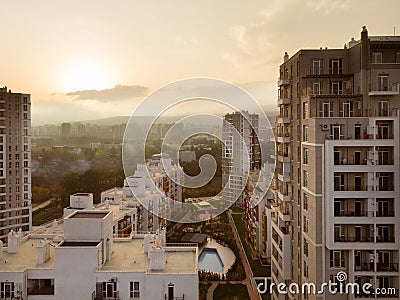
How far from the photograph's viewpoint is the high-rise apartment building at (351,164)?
4.59 meters

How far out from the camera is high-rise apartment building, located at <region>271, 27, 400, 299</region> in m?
4.59

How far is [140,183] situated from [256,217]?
319 cm

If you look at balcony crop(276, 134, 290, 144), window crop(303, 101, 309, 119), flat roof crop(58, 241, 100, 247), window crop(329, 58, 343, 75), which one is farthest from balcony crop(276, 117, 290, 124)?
flat roof crop(58, 241, 100, 247)

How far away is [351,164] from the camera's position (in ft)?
15.2

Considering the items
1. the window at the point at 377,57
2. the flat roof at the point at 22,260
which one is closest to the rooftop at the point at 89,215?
the flat roof at the point at 22,260

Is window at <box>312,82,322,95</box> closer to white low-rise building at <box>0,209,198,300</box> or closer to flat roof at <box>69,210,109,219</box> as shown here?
white low-rise building at <box>0,209,198,300</box>

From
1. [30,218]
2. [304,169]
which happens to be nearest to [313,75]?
[304,169]

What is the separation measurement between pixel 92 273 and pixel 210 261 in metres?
5.42

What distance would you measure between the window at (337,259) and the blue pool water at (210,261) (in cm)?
429

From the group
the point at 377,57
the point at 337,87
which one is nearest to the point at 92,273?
the point at 337,87

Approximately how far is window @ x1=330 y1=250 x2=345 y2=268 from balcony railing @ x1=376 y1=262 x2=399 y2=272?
0.38m

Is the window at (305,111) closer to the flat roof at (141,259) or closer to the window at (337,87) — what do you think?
the window at (337,87)

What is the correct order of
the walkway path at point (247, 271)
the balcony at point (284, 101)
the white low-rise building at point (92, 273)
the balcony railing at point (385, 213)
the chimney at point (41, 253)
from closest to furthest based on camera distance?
1. the white low-rise building at point (92, 273)
2. the balcony railing at point (385, 213)
3. the chimney at point (41, 253)
4. the balcony at point (284, 101)
5. the walkway path at point (247, 271)
